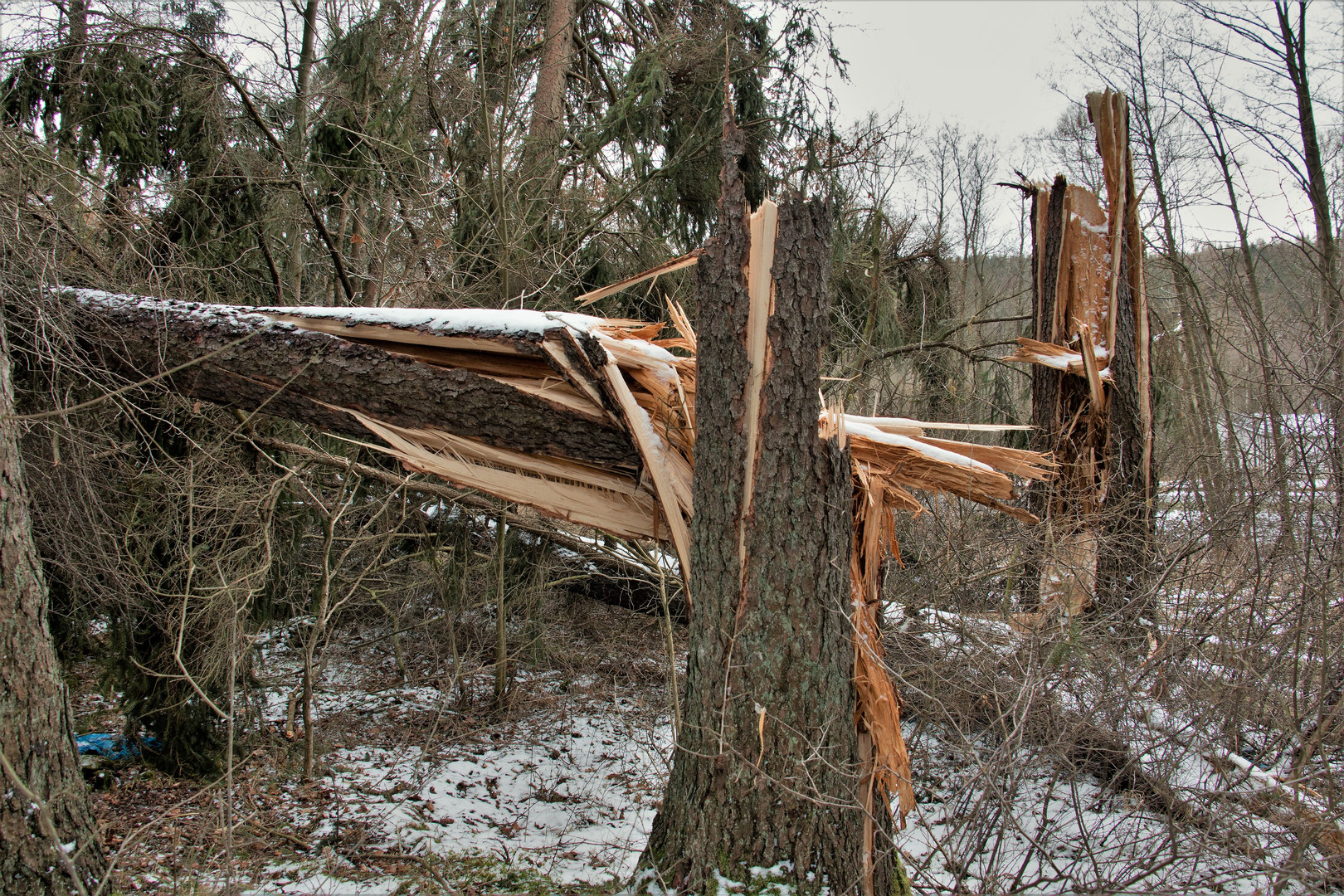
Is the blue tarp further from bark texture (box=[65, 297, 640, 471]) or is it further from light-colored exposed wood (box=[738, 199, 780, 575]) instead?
light-colored exposed wood (box=[738, 199, 780, 575])

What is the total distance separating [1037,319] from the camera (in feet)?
18.4

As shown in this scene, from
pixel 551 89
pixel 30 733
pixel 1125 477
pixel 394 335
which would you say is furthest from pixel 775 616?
pixel 551 89

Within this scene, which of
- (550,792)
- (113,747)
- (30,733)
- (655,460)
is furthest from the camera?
(550,792)

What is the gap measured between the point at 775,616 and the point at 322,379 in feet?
6.69

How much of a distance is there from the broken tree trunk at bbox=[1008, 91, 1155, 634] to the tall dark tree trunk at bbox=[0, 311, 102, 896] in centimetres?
515

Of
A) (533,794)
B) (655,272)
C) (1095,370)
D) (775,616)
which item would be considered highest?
(655,272)

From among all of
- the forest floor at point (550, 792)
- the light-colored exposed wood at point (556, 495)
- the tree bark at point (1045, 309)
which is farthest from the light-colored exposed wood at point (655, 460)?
the tree bark at point (1045, 309)

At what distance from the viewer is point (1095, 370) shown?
516 centimetres

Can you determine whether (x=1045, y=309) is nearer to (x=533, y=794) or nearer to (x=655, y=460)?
(x=655, y=460)

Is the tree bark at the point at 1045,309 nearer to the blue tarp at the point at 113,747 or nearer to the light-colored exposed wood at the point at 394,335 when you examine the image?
the light-colored exposed wood at the point at 394,335

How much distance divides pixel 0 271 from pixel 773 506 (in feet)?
10.3

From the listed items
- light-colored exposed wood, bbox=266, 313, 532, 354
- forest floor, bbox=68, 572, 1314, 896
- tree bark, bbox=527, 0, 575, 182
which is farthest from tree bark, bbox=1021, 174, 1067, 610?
light-colored exposed wood, bbox=266, 313, 532, 354

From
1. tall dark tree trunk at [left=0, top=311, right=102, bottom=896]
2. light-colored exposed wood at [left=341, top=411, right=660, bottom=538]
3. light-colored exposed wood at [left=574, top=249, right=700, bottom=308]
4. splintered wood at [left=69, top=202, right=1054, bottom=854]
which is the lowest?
tall dark tree trunk at [left=0, top=311, right=102, bottom=896]

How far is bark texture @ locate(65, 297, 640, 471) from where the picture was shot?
2.85 metres
